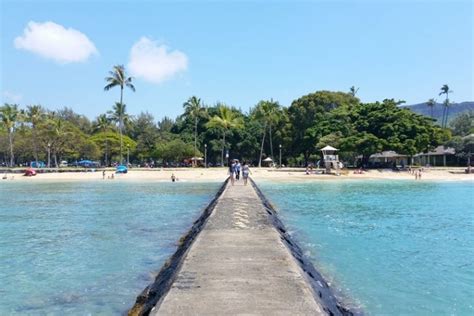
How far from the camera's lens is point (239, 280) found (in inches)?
262

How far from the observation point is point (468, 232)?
54.1 ft

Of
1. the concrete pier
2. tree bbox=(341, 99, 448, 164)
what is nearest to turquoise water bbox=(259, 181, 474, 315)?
the concrete pier

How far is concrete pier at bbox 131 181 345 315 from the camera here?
550 centimetres

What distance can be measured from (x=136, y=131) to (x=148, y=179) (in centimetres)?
4602

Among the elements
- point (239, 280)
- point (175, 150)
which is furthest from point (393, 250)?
point (175, 150)

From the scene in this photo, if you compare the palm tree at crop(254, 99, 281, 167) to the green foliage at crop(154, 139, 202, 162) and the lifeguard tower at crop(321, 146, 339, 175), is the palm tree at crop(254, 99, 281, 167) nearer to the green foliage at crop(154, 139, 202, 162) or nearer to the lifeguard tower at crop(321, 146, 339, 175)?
the green foliage at crop(154, 139, 202, 162)

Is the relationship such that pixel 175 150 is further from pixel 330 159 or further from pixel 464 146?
pixel 464 146

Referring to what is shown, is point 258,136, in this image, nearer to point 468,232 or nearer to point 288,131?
point 288,131

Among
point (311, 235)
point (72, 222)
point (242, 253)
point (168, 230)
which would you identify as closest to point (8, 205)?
point (72, 222)

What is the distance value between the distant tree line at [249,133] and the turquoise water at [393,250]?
95.7 feet

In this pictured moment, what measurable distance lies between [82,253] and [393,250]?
818cm

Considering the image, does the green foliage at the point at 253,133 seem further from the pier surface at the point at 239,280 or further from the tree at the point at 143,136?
the pier surface at the point at 239,280

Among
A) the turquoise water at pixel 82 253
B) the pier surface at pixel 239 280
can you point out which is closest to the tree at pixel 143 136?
the turquoise water at pixel 82 253

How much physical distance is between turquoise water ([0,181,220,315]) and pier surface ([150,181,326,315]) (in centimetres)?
163
